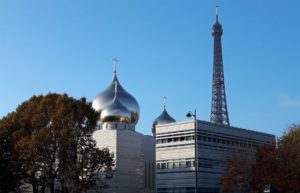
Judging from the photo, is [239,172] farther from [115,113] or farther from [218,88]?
[218,88]

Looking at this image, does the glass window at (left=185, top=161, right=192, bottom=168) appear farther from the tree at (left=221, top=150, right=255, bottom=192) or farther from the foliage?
the tree at (left=221, top=150, right=255, bottom=192)

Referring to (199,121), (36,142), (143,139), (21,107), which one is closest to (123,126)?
(143,139)

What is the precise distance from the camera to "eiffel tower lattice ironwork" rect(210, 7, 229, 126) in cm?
10469

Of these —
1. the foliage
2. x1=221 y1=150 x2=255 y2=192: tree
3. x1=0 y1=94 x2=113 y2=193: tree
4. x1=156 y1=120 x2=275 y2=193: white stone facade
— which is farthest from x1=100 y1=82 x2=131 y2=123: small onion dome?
x1=221 y1=150 x2=255 y2=192: tree

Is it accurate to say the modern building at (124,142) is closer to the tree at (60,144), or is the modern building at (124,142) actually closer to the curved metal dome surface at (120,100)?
the curved metal dome surface at (120,100)

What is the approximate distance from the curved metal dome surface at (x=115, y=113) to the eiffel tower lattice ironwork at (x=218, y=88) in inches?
1148

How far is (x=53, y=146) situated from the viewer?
51.4 metres

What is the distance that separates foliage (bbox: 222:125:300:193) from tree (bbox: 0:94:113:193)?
12.5 m

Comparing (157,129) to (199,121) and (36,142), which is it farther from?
(36,142)

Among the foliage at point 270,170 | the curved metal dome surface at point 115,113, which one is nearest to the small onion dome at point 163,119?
the curved metal dome surface at point 115,113

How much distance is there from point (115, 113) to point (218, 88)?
35285mm

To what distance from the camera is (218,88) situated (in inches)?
4225

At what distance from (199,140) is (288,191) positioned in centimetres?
1986

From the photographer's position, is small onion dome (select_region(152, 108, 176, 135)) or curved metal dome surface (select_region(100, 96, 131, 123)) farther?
small onion dome (select_region(152, 108, 176, 135))
